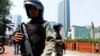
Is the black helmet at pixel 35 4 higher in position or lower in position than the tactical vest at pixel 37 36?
higher

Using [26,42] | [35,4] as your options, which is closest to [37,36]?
[26,42]

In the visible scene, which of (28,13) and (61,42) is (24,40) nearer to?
(28,13)

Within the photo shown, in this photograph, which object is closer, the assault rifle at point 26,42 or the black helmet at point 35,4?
the assault rifle at point 26,42

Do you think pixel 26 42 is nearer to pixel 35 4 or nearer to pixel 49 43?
pixel 49 43

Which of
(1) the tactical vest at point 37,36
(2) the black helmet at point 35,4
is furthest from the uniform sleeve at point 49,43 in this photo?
(2) the black helmet at point 35,4

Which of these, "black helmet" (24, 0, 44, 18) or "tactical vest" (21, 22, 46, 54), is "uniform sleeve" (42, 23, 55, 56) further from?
"black helmet" (24, 0, 44, 18)

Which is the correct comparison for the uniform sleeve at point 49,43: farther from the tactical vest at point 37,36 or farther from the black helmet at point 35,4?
the black helmet at point 35,4

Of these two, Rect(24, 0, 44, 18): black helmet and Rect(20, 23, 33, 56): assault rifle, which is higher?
Rect(24, 0, 44, 18): black helmet

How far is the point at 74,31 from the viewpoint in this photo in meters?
83.5

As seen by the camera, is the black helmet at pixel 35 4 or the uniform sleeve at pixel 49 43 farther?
the black helmet at pixel 35 4

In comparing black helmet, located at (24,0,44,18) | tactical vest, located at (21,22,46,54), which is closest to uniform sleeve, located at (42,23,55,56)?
tactical vest, located at (21,22,46,54)

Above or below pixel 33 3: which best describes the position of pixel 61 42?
below

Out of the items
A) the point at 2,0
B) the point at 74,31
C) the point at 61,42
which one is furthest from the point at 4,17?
the point at 61,42

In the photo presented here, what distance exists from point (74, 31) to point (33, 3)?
8008cm
